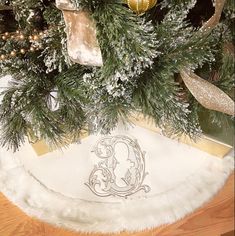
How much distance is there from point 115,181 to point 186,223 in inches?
6.6

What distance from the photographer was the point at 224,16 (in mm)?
804

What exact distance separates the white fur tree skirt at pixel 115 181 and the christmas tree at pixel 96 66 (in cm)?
17

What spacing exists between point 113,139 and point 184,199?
20cm

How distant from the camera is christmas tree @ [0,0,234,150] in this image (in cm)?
56

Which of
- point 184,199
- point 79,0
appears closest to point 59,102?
point 79,0

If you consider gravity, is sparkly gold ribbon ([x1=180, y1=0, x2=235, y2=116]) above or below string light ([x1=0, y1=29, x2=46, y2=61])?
below

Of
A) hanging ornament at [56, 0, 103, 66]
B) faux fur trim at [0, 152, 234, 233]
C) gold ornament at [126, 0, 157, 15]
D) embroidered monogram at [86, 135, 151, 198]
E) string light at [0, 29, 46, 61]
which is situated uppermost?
gold ornament at [126, 0, 157, 15]

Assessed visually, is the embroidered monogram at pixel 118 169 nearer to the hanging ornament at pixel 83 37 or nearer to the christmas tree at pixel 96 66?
the christmas tree at pixel 96 66

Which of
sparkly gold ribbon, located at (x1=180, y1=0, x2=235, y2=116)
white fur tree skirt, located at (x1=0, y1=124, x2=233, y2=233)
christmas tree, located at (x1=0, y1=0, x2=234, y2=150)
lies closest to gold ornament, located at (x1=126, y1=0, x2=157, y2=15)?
christmas tree, located at (x1=0, y1=0, x2=234, y2=150)

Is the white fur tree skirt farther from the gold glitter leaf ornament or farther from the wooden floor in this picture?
the gold glitter leaf ornament

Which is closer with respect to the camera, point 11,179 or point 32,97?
point 32,97

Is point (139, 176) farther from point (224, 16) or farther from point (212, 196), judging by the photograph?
point (224, 16)

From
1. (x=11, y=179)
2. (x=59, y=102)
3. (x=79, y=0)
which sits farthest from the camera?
(x=11, y=179)

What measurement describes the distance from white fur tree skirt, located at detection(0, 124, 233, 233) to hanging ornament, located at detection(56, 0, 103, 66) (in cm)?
33
